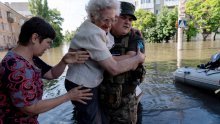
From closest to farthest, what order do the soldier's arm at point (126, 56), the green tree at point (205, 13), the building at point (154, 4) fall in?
the soldier's arm at point (126, 56) < the green tree at point (205, 13) < the building at point (154, 4)

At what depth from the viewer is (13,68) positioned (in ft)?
5.71

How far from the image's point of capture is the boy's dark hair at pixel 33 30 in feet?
6.13

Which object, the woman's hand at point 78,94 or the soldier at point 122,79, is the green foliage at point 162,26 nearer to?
the soldier at point 122,79

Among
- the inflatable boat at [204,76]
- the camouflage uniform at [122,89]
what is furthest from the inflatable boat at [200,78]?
the camouflage uniform at [122,89]

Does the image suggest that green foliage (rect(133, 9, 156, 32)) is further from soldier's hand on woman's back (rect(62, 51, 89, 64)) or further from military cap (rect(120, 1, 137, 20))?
soldier's hand on woman's back (rect(62, 51, 89, 64))

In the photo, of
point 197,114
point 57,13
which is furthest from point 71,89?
point 57,13

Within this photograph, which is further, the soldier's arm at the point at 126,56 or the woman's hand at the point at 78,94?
the soldier's arm at the point at 126,56

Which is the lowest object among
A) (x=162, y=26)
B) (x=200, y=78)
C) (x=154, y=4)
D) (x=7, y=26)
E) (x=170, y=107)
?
(x=170, y=107)

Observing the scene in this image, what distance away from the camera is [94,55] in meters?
2.04

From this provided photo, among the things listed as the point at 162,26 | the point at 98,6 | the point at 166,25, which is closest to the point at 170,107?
the point at 98,6

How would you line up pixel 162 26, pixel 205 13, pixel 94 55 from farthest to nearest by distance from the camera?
pixel 162 26, pixel 205 13, pixel 94 55

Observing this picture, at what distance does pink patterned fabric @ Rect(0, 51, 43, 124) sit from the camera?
1733 millimetres

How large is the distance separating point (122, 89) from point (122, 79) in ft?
0.60

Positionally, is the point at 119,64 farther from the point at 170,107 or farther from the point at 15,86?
the point at 170,107
